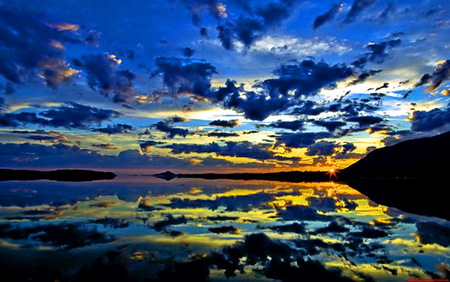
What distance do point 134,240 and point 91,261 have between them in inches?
206

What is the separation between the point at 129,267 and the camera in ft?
54.5

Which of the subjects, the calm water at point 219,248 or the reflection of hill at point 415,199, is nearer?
the calm water at point 219,248

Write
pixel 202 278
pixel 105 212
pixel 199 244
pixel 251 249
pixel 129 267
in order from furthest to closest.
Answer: pixel 105 212
pixel 199 244
pixel 251 249
pixel 129 267
pixel 202 278

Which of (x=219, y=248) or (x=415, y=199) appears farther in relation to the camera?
(x=415, y=199)

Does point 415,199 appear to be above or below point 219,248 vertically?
above

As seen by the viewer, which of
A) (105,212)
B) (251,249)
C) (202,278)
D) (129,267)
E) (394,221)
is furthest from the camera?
(105,212)

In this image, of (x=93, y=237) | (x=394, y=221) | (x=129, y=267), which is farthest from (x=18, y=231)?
(x=394, y=221)

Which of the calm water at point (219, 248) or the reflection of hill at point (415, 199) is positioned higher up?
the reflection of hill at point (415, 199)

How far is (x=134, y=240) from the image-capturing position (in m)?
22.7

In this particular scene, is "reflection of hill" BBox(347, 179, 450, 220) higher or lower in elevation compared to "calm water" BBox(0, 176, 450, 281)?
higher

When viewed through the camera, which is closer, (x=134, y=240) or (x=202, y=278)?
(x=202, y=278)

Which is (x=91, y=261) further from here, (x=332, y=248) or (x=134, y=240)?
(x=332, y=248)

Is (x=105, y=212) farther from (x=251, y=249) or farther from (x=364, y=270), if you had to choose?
(x=364, y=270)

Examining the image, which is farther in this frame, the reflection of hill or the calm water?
the reflection of hill
